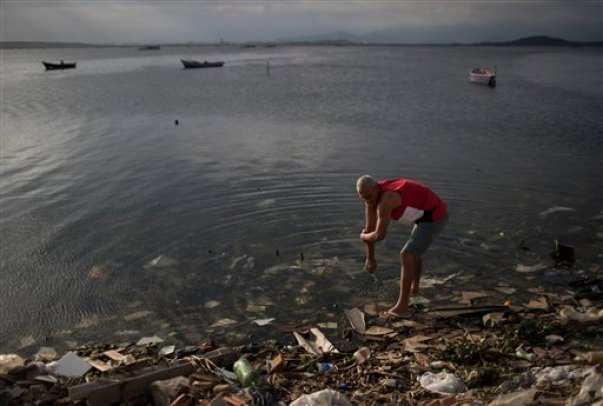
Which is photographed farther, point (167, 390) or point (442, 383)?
point (442, 383)

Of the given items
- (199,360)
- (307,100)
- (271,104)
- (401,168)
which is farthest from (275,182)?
(307,100)

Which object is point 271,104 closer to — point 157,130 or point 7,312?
point 157,130

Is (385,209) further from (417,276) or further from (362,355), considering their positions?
(417,276)

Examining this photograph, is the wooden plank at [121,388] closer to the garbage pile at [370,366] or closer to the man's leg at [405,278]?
the garbage pile at [370,366]

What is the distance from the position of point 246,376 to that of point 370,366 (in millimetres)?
1548

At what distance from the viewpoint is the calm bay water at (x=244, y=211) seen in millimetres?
8812

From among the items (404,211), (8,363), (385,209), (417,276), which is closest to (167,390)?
(8,363)

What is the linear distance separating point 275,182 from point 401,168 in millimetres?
4801

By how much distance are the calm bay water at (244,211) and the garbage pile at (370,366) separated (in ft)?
3.27

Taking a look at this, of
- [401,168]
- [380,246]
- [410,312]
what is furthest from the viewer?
[401,168]

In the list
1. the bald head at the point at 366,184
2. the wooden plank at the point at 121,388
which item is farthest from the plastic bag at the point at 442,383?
the wooden plank at the point at 121,388

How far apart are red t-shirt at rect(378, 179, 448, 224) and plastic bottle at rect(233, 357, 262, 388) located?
2.80 metres

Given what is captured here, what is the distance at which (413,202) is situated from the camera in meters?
6.96

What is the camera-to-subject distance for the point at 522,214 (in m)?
12.5
